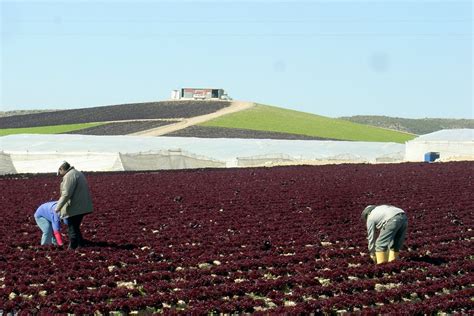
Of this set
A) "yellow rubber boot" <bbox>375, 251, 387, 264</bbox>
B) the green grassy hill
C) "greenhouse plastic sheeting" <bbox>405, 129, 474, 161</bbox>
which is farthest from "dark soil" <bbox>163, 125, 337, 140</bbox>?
"yellow rubber boot" <bbox>375, 251, 387, 264</bbox>

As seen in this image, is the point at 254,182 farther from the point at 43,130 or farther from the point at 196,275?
the point at 43,130

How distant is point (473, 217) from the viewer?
20.6 metres

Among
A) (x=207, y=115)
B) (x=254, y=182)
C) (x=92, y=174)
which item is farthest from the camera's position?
(x=207, y=115)

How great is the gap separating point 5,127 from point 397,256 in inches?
2914

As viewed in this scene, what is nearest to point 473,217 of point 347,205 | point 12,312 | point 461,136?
point 347,205

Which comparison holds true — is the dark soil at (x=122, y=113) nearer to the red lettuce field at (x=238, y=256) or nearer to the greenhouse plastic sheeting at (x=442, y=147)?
the greenhouse plastic sheeting at (x=442, y=147)

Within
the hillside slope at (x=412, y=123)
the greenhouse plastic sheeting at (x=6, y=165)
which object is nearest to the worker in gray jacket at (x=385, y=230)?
the greenhouse plastic sheeting at (x=6, y=165)

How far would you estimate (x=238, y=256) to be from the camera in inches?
563

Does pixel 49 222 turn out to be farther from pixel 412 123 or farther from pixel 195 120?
pixel 412 123

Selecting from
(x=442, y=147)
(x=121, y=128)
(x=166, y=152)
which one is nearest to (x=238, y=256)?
(x=166, y=152)

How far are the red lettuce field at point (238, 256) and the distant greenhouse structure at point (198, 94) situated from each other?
78349mm

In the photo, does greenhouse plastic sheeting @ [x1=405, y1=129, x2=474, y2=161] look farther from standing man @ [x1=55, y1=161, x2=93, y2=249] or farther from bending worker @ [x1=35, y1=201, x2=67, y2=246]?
standing man @ [x1=55, y1=161, x2=93, y2=249]

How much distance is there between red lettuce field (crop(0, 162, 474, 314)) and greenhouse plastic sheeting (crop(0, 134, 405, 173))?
18.0 m

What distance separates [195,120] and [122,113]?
13.4 meters
